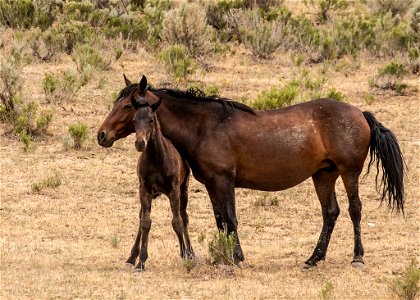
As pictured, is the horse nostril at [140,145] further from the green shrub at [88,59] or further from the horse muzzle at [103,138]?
the green shrub at [88,59]

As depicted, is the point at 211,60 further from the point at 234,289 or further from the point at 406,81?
the point at 234,289

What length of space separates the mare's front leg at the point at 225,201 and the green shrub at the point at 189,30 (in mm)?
10907

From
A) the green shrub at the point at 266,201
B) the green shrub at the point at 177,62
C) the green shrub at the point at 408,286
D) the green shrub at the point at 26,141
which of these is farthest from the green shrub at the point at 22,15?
the green shrub at the point at 408,286

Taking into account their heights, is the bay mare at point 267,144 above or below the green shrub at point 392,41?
above

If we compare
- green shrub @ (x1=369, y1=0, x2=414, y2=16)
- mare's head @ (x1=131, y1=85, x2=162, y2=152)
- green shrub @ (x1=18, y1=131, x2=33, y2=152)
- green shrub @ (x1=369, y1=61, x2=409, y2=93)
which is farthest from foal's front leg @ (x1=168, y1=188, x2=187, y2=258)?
green shrub @ (x1=369, y1=0, x2=414, y2=16)

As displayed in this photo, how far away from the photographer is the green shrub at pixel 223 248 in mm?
9898

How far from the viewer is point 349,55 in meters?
22.2

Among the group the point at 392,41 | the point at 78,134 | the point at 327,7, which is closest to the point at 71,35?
the point at 78,134

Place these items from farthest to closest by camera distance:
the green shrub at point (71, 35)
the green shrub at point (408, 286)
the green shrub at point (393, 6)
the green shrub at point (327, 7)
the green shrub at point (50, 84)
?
the green shrub at point (393, 6) → the green shrub at point (327, 7) → the green shrub at point (71, 35) → the green shrub at point (50, 84) → the green shrub at point (408, 286)

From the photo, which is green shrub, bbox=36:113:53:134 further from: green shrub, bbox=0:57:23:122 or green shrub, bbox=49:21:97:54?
green shrub, bbox=49:21:97:54

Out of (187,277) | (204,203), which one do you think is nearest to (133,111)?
(187,277)

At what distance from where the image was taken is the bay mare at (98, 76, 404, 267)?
396 inches

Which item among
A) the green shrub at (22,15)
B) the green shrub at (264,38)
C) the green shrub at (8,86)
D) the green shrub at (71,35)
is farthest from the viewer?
the green shrub at (22,15)

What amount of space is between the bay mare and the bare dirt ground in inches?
24.8
